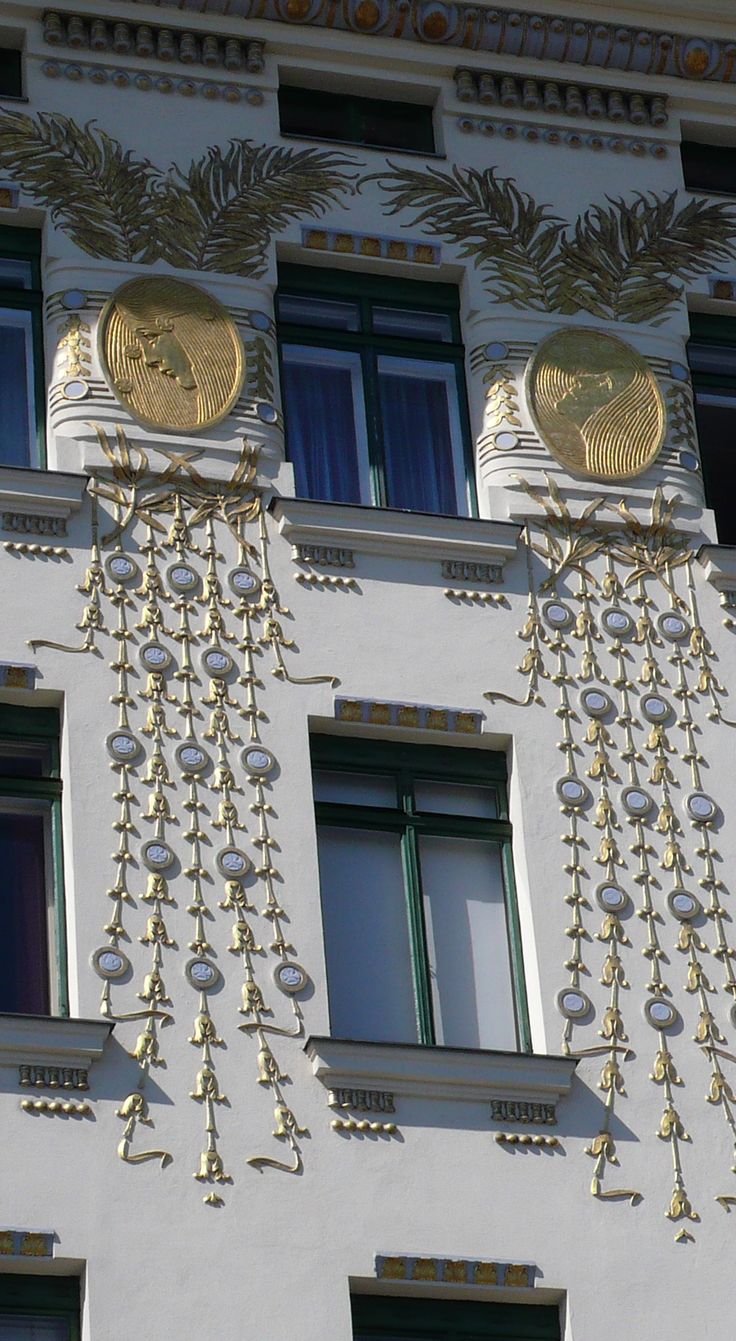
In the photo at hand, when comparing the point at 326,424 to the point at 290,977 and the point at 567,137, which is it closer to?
the point at 567,137

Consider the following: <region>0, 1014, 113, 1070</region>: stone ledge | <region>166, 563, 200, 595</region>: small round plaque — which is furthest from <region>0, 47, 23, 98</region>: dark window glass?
<region>0, 1014, 113, 1070</region>: stone ledge

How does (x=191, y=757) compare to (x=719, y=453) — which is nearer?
(x=191, y=757)

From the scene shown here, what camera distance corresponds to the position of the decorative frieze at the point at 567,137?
23328mm

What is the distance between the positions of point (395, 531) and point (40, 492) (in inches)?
87.8

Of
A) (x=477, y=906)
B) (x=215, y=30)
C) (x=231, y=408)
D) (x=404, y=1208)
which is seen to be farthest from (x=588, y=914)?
(x=215, y=30)

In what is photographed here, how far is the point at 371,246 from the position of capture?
22.6 meters

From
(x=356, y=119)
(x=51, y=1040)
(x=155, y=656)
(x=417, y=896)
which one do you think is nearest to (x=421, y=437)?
(x=356, y=119)

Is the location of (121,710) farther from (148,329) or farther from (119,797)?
(148,329)

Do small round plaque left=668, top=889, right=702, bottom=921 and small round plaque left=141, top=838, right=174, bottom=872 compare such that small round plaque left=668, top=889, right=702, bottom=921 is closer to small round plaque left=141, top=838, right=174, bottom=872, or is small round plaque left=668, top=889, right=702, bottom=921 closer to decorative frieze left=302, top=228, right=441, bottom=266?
small round plaque left=141, top=838, right=174, bottom=872

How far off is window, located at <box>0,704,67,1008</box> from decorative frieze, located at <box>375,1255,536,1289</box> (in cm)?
233

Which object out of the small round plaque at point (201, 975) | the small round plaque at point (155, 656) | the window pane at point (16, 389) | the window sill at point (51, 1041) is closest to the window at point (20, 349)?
the window pane at point (16, 389)

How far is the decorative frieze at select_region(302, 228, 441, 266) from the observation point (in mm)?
22484

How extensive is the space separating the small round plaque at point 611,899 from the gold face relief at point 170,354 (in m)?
3.80

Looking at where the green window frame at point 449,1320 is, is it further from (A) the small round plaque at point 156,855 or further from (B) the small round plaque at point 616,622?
(B) the small round plaque at point 616,622
